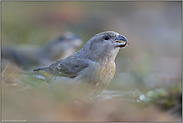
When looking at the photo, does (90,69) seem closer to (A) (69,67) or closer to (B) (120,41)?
(A) (69,67)

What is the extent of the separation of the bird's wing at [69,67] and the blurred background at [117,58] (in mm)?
434

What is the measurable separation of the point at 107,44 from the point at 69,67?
72 cm

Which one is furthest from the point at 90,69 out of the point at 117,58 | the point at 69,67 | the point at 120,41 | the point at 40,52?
the point at 117,58

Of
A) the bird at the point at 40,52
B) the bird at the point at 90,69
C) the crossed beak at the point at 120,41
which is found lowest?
the bird at the point at 90,69

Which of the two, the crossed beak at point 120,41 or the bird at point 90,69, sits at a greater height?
the crossed beak at point 120,41

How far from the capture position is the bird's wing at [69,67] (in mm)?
3217

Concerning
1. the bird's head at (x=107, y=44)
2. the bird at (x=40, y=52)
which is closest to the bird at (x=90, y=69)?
the bird's head at (x=107, y=44)

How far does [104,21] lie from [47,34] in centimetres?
325

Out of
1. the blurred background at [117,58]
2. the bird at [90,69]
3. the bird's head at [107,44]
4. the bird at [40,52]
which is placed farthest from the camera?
the bird at [40,52]

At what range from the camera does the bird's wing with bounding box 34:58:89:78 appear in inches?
127

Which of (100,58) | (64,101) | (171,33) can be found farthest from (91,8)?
(64,101)

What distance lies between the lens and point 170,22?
466 inches

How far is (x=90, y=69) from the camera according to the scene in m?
3.09

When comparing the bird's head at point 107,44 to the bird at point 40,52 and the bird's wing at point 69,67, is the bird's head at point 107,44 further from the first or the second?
the bird at point 40,52
